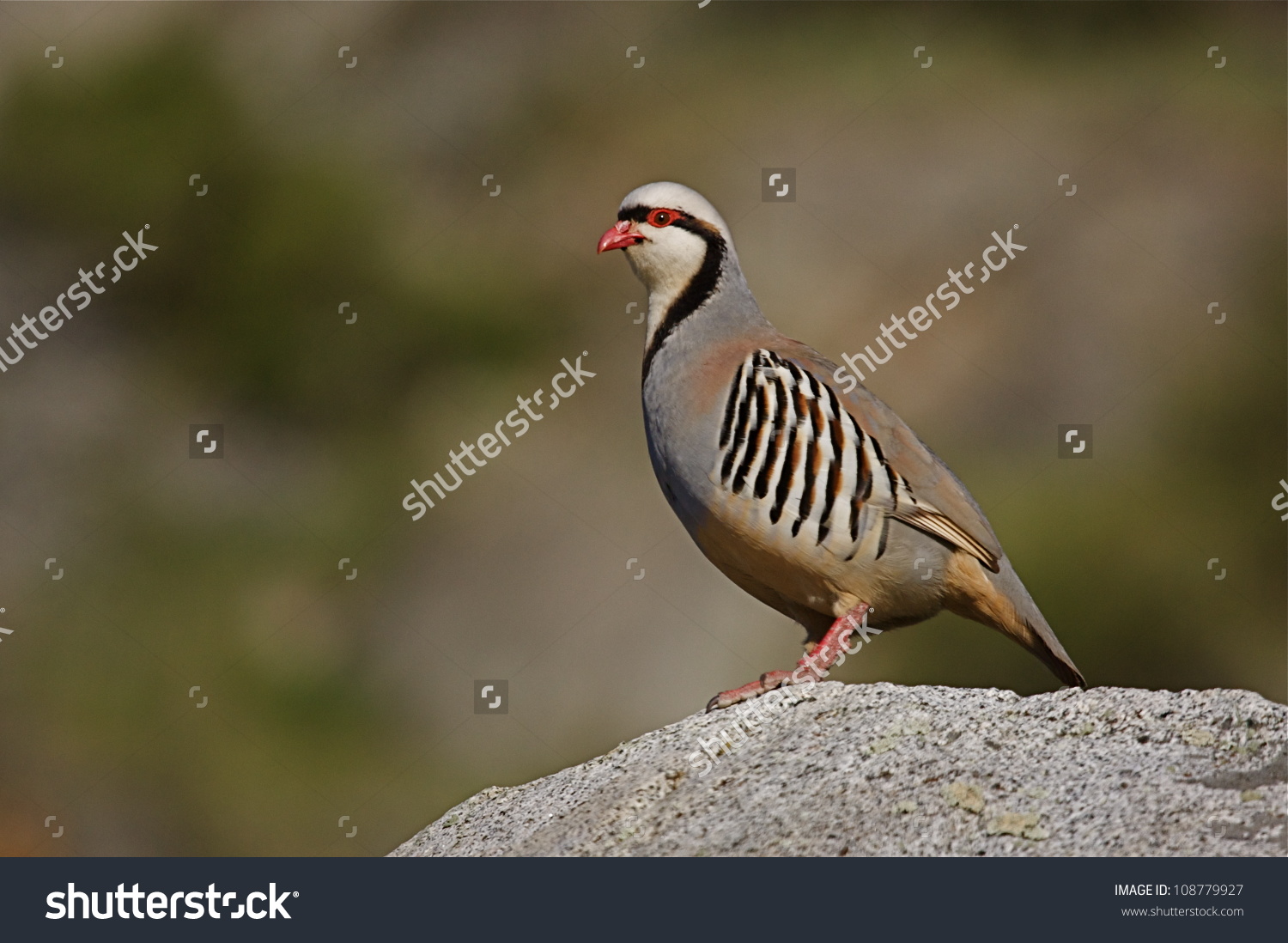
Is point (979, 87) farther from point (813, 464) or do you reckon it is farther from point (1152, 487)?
point (813, 464)

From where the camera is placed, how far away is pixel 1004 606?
5168 mm

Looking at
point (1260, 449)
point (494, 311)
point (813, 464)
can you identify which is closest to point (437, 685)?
point (494, 311)

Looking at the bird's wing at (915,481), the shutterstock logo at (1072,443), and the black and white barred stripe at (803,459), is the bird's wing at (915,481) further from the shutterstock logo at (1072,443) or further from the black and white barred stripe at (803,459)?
the shutterstock logo at (1072,443)

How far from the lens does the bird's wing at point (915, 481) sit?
5.04m

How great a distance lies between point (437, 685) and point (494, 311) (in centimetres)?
492

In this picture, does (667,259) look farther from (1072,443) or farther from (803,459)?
(1072,443)
